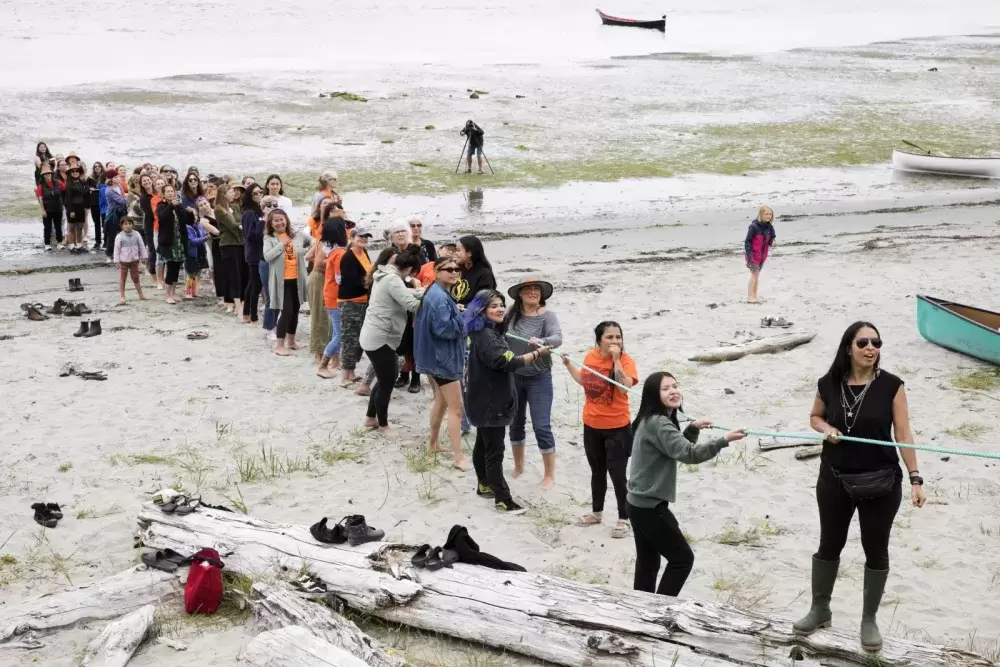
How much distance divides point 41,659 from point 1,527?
2222mm

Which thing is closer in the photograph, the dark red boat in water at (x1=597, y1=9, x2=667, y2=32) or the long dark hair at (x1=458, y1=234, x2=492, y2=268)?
the long dark hair at (x1=458, y1=234, x2=492, y2=268)

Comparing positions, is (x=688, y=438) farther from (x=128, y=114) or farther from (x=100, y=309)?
(x=128, y=114)

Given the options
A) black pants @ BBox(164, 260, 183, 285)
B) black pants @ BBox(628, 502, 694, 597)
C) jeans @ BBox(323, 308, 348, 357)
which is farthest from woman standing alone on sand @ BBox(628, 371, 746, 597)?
black pants @ BBox(164, 260, 183, 285)

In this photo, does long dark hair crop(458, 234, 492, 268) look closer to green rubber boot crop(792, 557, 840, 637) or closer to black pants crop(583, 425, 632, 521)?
black pants crop(583, 425, 632, 521)

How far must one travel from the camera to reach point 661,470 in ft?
20.2

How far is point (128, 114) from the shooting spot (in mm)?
33219

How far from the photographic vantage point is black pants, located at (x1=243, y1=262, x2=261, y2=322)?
1358cm

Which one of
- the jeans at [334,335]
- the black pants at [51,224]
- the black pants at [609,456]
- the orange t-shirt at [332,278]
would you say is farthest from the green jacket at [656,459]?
the black pants at [51,224]

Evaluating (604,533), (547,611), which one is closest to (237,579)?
(547,611)

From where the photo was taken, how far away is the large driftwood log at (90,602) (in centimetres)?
615

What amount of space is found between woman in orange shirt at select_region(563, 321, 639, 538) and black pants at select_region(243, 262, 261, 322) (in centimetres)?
695

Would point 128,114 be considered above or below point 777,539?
above

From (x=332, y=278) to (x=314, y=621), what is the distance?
5.77m

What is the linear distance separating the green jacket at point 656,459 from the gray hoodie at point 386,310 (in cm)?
371
